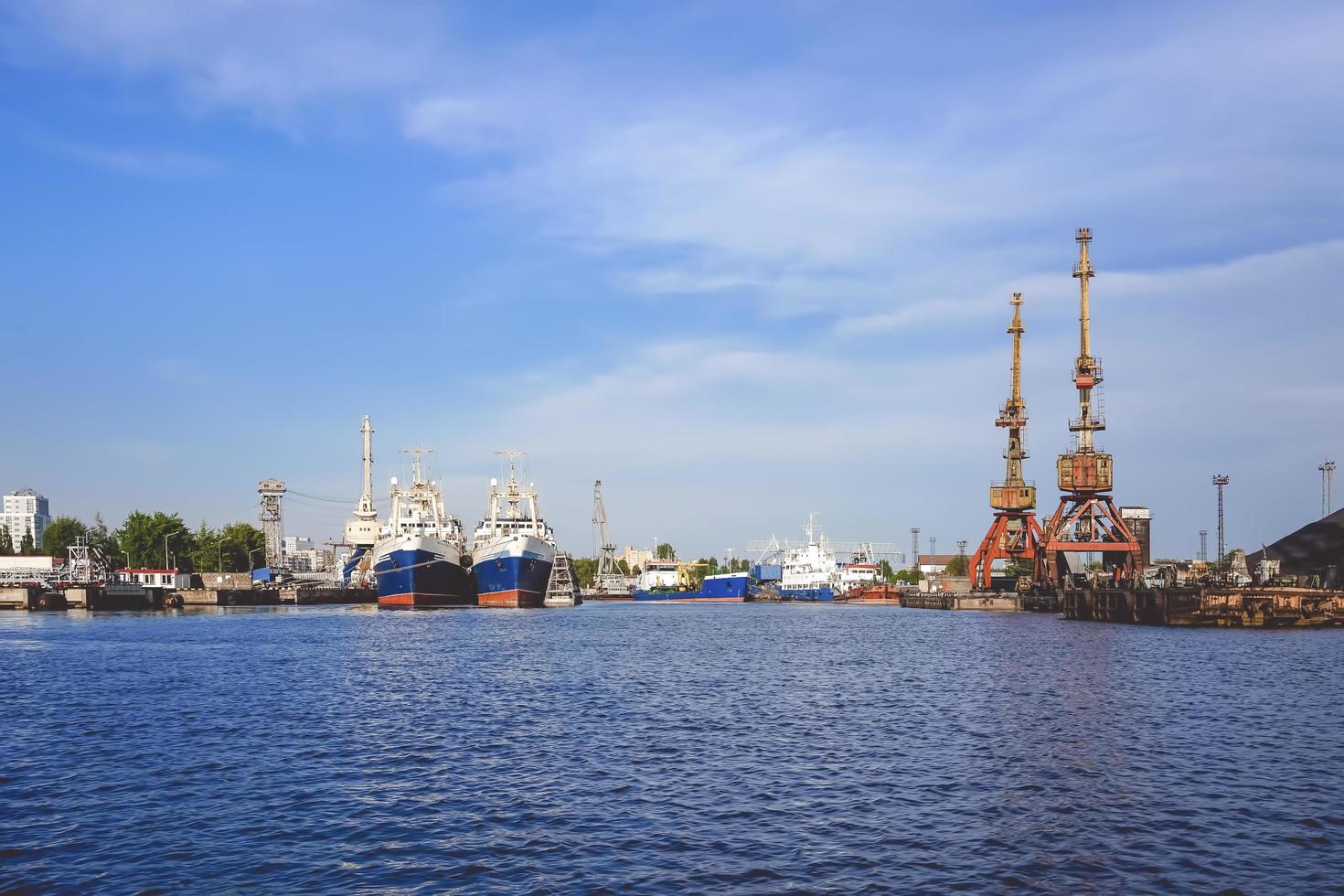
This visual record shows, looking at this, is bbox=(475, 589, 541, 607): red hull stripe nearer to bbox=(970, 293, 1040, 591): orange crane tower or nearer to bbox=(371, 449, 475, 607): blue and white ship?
bbox=(371, 449, 475, 607): blue and white ship

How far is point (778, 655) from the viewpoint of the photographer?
69.0 meters

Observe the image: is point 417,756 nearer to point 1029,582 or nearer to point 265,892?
point 265,892

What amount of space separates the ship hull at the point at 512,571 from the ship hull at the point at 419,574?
148 inches

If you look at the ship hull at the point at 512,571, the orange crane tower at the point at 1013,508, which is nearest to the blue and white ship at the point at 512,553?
the ship hull at the point at 512,571

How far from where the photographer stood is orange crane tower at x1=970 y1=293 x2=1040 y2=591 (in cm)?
14688

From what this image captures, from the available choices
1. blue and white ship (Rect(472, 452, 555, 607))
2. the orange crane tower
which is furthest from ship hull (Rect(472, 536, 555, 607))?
the orange crane tower

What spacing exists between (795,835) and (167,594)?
159114 millimetres

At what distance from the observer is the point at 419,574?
5123 inches

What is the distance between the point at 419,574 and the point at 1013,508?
83.8 m

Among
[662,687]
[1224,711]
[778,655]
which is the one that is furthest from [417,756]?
[778,655]

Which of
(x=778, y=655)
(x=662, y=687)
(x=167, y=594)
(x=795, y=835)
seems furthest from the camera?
(x=167, y=594)

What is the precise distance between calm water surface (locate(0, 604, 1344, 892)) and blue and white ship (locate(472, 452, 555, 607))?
69.0 meters

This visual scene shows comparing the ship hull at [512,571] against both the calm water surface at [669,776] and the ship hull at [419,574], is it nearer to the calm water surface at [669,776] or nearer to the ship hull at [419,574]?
the ship hull at [419,574]

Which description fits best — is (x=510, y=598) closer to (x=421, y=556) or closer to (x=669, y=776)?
(x=421, y=556)
